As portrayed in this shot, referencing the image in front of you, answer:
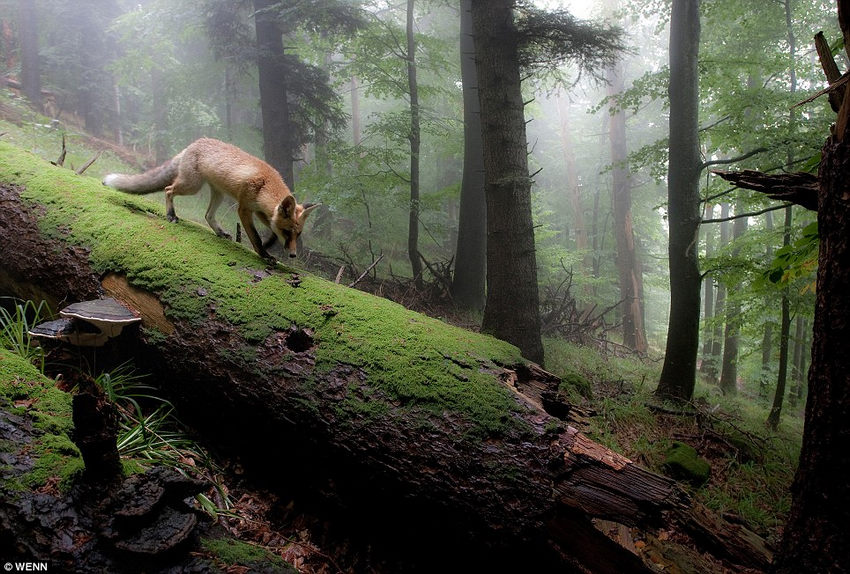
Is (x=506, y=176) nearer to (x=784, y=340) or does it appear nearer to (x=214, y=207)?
(x=214, y=207)

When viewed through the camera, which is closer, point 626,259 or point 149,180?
point 149,180

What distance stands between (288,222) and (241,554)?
241cm

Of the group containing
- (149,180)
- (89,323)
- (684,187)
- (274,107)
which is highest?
(274,107)

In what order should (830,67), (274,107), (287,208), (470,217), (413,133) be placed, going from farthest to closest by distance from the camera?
(274,107)
(470,217)
(413,133)
(287,208)
(830,67)

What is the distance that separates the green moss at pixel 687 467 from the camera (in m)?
4.00

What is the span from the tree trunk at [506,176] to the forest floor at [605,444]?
1304 millimetres

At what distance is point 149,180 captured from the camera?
419 centimetres

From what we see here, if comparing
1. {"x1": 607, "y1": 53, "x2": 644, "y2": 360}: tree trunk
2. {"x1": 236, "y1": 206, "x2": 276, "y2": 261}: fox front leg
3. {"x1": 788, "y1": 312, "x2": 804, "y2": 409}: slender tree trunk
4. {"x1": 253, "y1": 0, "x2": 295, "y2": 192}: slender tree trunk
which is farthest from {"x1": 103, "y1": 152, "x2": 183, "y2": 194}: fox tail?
{"x1": 788, "y1": 312, "x2": 804, "y2": 409}: slender tree trunk

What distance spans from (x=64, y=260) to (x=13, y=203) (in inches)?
43.8

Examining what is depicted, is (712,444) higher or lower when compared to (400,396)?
lower

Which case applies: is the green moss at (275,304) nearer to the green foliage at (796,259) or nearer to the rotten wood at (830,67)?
the green foliage at (796,259)

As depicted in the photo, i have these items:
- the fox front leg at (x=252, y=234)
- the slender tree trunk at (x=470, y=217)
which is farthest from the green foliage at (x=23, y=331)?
the slender tree trunk at (x=470, y=217)

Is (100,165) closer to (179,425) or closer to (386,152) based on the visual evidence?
(386,152)

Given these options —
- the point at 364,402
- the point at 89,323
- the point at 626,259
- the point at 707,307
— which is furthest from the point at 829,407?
the point at 707,307
